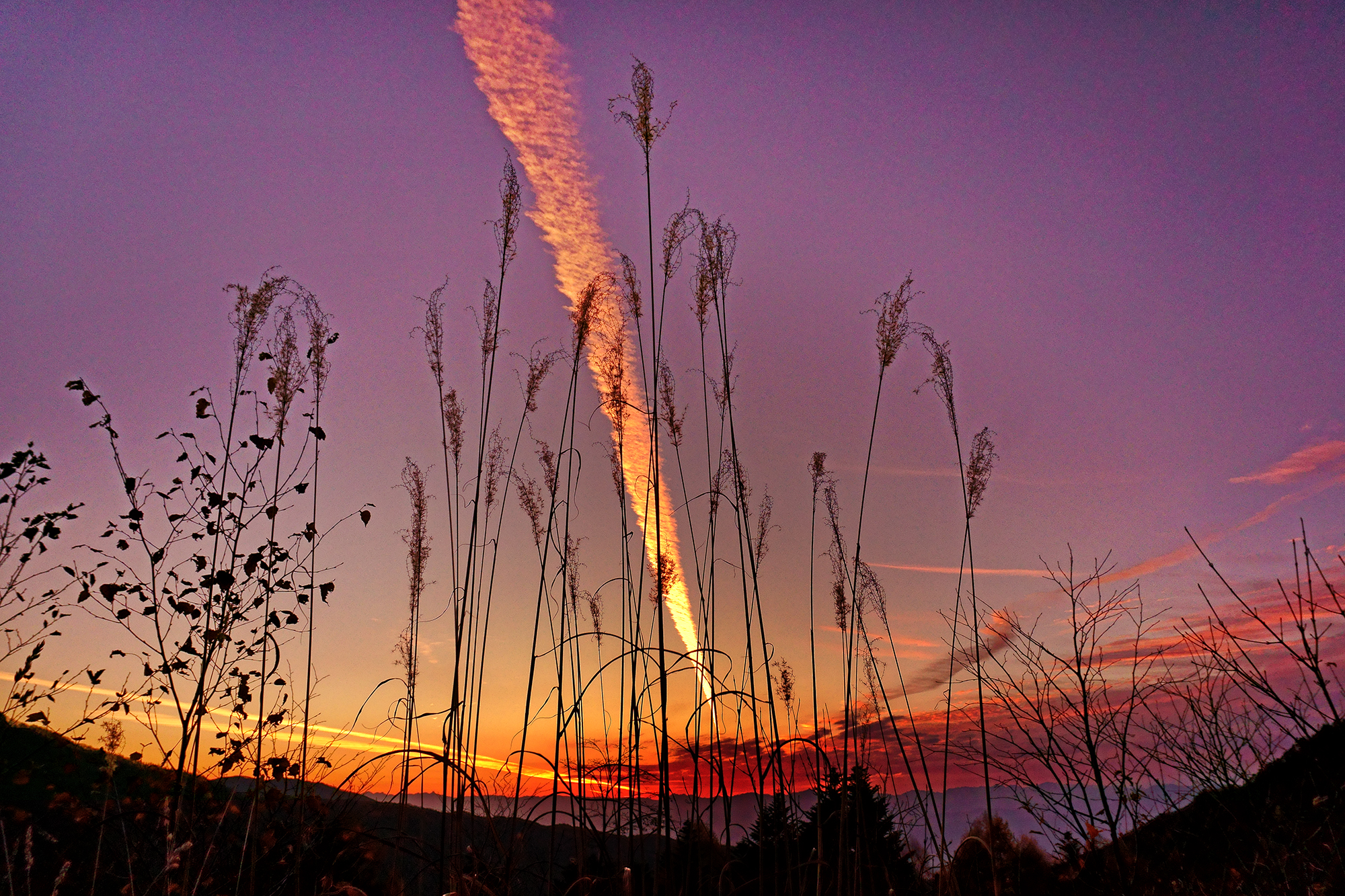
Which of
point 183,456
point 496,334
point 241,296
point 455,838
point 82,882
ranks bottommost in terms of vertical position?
point 82,882

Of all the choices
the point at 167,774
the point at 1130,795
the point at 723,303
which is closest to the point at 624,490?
the point at 723,303

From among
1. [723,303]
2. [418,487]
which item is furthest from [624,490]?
[418,487]

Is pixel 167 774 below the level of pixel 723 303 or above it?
below

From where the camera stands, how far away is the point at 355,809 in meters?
3.88

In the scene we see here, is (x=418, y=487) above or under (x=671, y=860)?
above

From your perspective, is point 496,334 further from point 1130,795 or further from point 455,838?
point 1130,795

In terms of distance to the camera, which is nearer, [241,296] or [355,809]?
[241,296]

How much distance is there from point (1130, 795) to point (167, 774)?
15.9 ft

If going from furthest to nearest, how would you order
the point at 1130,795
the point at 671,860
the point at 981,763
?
the point at 1130,795
the point at 981,763
the point at 671,860

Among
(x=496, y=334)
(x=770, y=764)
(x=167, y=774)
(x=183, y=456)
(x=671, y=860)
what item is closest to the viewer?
(x=671, y=860)

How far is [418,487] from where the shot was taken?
14.5ft

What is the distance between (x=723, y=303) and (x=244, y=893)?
295 cm

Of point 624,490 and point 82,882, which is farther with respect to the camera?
point 82,882

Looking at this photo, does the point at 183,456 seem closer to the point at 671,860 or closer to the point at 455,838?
the point at 455,838
